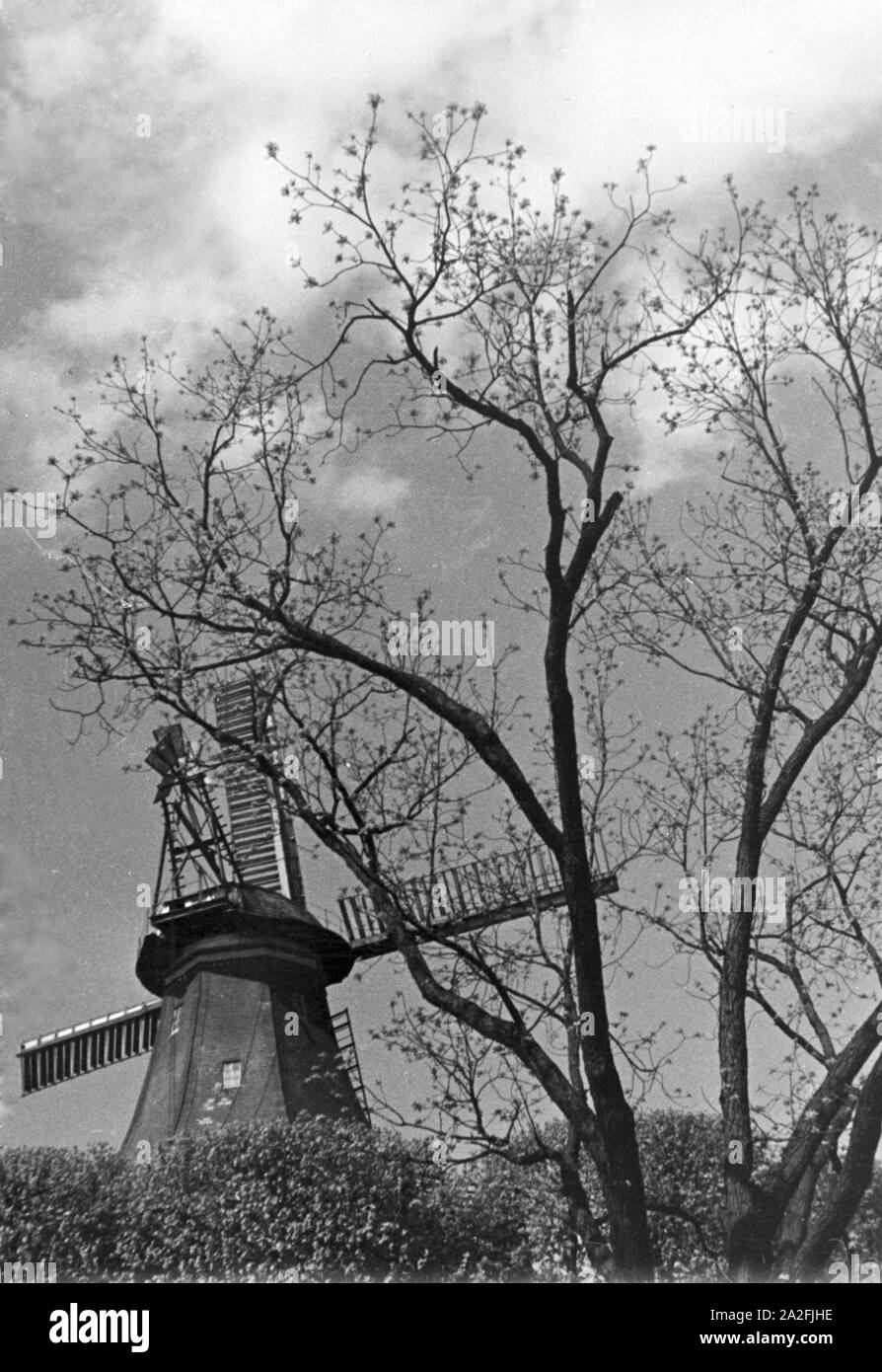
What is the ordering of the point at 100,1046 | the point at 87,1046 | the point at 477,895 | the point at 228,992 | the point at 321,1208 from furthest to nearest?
the point at 228,992 → the point at 100,1046 → the point at 87,1046 → the point at 321,1208 → the point at 477,895

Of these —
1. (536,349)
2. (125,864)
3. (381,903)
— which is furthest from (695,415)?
(125,864)

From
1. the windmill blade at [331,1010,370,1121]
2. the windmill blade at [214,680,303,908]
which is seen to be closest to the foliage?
the windmill blade at [331,1010,370,1121]

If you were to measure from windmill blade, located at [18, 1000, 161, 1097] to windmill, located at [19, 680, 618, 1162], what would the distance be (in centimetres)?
2

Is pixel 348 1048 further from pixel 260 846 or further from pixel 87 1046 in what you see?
pixel 260 846

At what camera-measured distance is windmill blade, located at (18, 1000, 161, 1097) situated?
1500 centimetres

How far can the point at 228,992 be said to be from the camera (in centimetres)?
1905

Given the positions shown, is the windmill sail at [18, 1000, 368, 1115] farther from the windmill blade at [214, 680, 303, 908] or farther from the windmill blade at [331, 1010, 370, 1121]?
the windmill blade at [214, 680, 303, 908]

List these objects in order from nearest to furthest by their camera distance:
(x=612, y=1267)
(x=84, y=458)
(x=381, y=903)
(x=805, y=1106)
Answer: (x=612, y=1267)
(x=381, y=903)
(x=805, y=1106)
(x=84, y=458)

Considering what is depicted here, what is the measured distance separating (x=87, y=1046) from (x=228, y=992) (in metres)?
2.59

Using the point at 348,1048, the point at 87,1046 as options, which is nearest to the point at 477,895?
the point at 348,1048

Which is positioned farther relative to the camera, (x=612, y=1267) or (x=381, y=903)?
(x=381, y=903)
